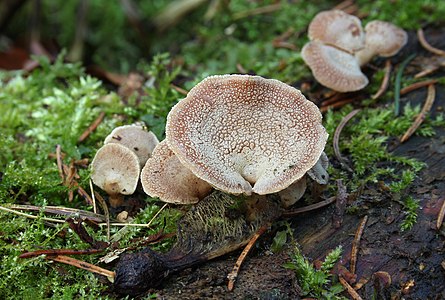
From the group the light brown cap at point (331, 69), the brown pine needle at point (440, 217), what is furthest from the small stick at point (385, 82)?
the brown pine needle at point (440, 217)

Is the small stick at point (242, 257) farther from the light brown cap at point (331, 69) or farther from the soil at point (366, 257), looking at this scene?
the light brown cap at point (331, 69)

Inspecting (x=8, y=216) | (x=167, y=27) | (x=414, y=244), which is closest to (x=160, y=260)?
(x=8, y=216)

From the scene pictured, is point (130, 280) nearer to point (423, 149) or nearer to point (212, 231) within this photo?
point (212, 231)

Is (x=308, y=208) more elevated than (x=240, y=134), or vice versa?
(x=240, y=134)

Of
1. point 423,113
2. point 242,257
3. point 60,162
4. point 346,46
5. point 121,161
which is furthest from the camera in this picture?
point 346,46

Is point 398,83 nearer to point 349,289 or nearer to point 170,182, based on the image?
point 349,289

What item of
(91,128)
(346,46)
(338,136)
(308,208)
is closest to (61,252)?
(91,128)

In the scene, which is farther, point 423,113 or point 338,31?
point 338,31

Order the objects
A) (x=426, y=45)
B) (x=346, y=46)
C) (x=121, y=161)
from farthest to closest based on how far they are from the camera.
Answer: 1. (x=426, y=45)
2. (x=346, y=46)
3. (x=121, y=161)

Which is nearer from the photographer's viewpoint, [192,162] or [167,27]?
[192,162]
